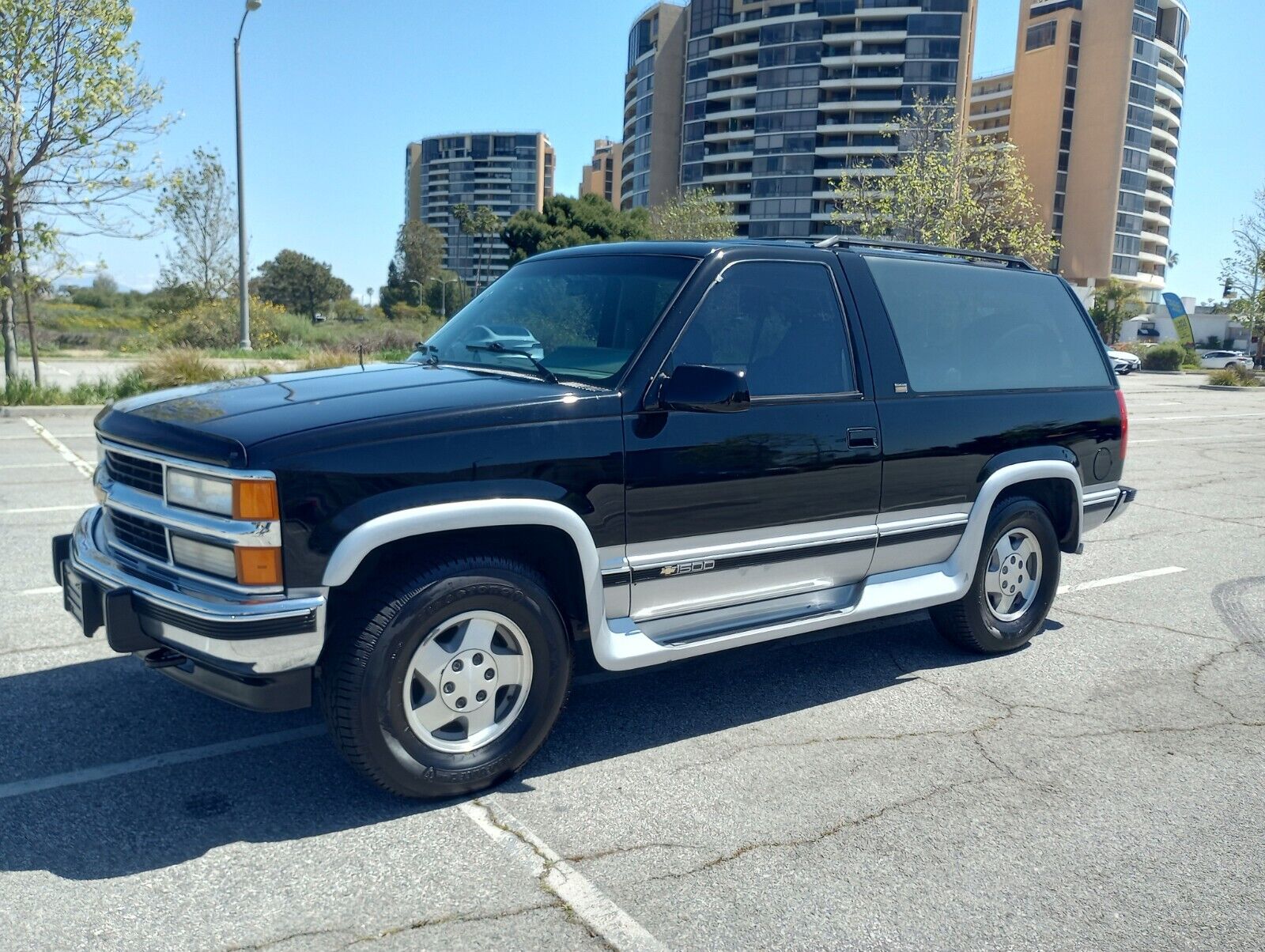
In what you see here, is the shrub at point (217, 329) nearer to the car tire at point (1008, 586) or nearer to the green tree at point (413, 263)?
the car tire at point (1008, 586)

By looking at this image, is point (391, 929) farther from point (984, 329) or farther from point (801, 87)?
point (801, 87)

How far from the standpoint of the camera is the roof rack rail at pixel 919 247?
486cm

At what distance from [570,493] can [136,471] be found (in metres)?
1.55

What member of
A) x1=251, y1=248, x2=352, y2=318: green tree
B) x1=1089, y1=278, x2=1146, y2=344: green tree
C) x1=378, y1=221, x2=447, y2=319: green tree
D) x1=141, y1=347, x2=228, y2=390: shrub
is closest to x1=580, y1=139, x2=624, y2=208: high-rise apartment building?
x1=378, y1=221, x2=447, y2=319: green tree

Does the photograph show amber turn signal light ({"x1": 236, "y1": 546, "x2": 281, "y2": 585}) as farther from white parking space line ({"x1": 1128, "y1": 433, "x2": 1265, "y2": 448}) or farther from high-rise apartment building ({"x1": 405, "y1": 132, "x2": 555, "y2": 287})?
high-rise apartment building ({"x1": 405, "y1": 132, "x2": 555, "y2": 287})

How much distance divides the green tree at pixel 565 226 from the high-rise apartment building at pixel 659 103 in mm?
49808

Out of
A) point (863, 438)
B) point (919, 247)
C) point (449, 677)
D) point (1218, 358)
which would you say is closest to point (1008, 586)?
point (863, 438)

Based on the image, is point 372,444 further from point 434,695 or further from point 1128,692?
point 1128,692

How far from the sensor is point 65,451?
1184cm

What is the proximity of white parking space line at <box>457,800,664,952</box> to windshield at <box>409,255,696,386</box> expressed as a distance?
1626 mm

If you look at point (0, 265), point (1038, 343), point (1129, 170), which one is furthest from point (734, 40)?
point (1038, 343)

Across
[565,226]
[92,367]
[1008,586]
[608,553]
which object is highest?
[565,226]

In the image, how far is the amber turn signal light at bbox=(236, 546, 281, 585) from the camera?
3219 mm

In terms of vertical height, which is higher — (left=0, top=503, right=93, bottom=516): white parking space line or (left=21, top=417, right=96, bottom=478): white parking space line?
(left=0, top=503, right=93, bottom=516): white parking space line
